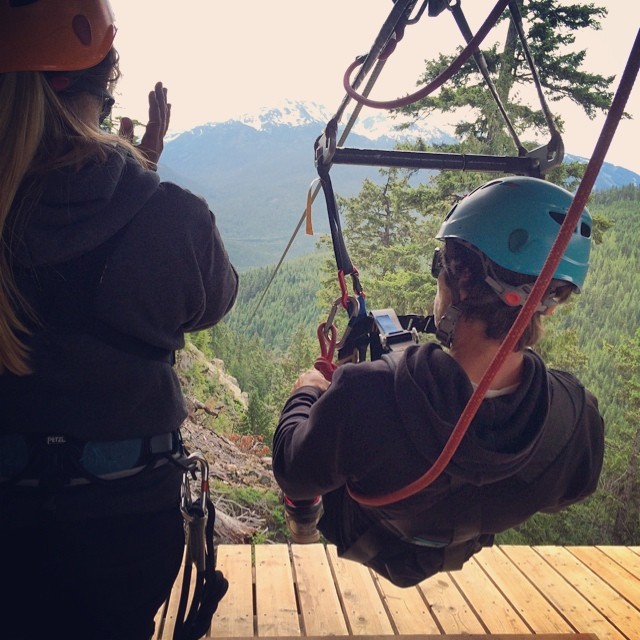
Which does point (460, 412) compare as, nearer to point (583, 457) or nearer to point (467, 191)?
point (583, 457)

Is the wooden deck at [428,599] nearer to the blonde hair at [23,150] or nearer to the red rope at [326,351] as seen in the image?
the red rope at [326,351]

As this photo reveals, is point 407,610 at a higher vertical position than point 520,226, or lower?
lower

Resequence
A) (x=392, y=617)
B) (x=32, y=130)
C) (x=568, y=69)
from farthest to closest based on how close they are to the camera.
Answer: (x=568, y=69)
(x=392, y=617)
(x=32, y=130)

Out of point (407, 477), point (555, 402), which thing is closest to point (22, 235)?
point (407, 477)

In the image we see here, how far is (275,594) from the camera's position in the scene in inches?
92.6

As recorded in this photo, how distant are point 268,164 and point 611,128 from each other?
19421cm

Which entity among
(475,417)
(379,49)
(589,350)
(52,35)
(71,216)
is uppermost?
(379,49)

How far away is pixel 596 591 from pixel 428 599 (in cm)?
73

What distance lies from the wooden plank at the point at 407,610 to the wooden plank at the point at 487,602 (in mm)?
193

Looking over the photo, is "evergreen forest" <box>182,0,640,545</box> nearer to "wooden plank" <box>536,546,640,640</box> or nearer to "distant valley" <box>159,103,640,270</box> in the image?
"wooden plank" <box>536,546,640,640</box>

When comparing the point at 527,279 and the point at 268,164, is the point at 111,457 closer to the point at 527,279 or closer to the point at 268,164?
the point at 527,279

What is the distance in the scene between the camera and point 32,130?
3.04 ft

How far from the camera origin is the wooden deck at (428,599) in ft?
7.16

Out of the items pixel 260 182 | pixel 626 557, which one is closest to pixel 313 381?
pixel 626 557
